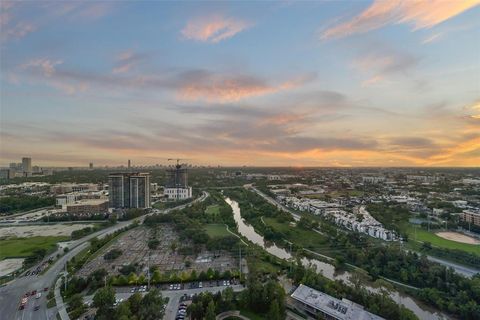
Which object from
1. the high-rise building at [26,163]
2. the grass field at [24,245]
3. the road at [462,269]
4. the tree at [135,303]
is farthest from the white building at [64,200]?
the high-rise building at [26,163]

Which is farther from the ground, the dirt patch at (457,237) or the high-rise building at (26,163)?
the high-rise building at (26,163)

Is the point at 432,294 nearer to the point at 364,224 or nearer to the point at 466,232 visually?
the point at 364,224

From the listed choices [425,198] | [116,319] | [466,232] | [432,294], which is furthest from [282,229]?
[425,198]

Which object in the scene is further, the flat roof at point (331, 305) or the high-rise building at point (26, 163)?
the high-rise building at point (26, 163)

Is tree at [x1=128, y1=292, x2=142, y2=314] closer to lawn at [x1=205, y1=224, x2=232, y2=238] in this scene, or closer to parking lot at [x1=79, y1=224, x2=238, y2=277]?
parking lot at [x1=79, y1=224, x2=238, y2=277]

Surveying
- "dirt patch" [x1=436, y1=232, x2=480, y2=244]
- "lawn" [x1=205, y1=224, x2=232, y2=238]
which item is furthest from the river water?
"dirt patch" [x1=436, y1=232, x2=480, y2=244]

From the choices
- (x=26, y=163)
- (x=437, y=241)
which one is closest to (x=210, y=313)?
(x=437, y=241)

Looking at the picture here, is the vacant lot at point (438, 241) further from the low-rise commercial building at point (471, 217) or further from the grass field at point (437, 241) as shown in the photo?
the low-rise commercial building at point (471, 217)

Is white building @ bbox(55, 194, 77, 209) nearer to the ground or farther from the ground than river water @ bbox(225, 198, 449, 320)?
farther from the ground
